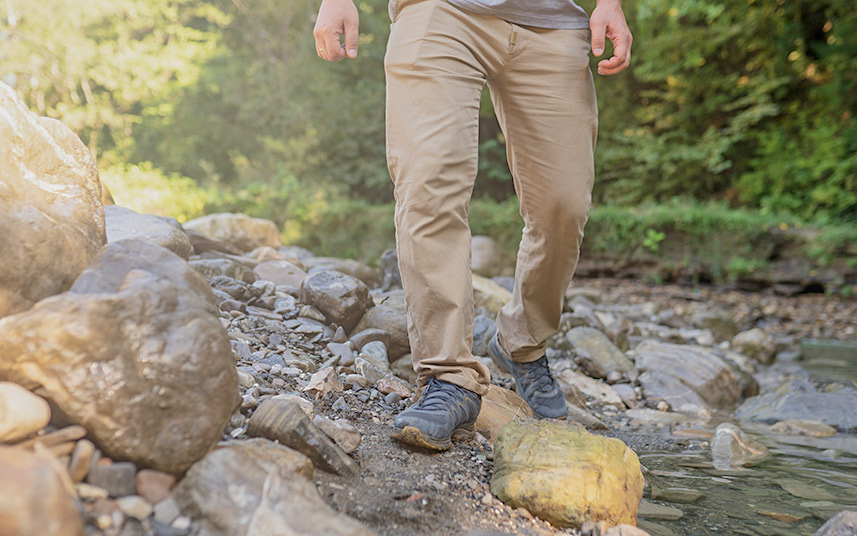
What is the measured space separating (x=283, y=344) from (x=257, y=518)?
4.40 ft

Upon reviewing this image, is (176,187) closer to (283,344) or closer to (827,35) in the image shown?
(283,344)

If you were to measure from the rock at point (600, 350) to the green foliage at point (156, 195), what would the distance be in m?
4.85

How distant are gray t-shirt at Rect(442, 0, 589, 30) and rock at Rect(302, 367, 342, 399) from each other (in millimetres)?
1234

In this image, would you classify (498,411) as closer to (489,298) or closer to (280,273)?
(280,273)

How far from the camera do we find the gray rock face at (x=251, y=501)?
113 centimetres

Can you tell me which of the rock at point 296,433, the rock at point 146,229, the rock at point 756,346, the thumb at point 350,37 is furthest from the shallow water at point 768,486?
the rock at point 756,346

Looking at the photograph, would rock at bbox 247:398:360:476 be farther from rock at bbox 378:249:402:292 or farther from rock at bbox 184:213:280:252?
rock at bbox 184:213:280:252

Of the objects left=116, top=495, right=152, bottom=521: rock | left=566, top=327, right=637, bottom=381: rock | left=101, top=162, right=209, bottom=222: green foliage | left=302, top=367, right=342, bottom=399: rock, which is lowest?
left=101, top=162, right=209, bottom=222: green foliage

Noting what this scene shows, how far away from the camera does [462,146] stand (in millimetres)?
1809

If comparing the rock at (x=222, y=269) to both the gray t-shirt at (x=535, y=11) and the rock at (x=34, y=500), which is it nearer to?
the gray t-shirt at (x=535, y=11)

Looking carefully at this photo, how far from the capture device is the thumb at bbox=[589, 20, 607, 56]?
2098 mm

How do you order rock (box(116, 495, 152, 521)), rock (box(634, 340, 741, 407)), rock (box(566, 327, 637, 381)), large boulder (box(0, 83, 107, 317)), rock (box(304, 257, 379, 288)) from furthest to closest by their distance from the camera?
rock (box(304, 257, 379, 288))
rock (box(566, 327, 637, 381))
rock (box(634, 340, 741, 407))
large boulder (box(0, 83, 107, 317))
rock (box(116, 495, 152, 521))

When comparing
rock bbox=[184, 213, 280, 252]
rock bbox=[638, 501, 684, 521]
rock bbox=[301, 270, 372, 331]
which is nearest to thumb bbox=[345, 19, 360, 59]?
rock bbox=[301, 270, 372, 331]

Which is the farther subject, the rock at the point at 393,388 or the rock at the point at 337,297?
the rock at the point at 337,297
